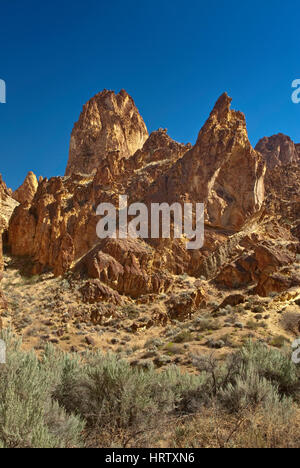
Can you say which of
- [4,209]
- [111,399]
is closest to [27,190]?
[4,209]

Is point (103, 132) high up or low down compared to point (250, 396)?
up

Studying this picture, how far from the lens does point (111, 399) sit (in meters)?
5.46

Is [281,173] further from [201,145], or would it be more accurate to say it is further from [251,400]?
[251,400]

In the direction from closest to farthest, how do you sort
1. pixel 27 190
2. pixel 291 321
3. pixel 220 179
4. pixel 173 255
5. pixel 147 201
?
pixel 291 321
pixel 173 255
pixel 147 201
pixel 220 179
pixel 27 190

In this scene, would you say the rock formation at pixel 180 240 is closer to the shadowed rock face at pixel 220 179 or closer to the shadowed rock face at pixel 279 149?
the shadowed rock face at pixel 220 179

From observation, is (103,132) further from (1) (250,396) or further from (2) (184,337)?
(1) (250,396)

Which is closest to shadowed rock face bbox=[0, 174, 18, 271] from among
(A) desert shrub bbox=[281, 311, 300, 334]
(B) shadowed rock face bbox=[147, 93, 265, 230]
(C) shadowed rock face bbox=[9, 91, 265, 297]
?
(C) shadowed rock face bbox=[9, 91, 265, 297]

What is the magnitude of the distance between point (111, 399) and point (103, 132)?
171ft

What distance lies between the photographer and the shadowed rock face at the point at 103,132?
4959 cm

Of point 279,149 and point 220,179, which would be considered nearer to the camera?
point 220,179

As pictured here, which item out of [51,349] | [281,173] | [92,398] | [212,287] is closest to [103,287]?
[212,287]

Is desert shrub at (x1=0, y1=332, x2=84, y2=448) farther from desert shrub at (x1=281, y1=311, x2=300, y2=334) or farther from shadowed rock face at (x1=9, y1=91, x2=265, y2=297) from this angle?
shadowed rock face at (x1=9, y1=91, x2=265, y2=297)

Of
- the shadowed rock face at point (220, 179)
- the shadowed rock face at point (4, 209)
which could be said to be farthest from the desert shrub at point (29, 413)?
the shadowed rock face at point (4, 209)
